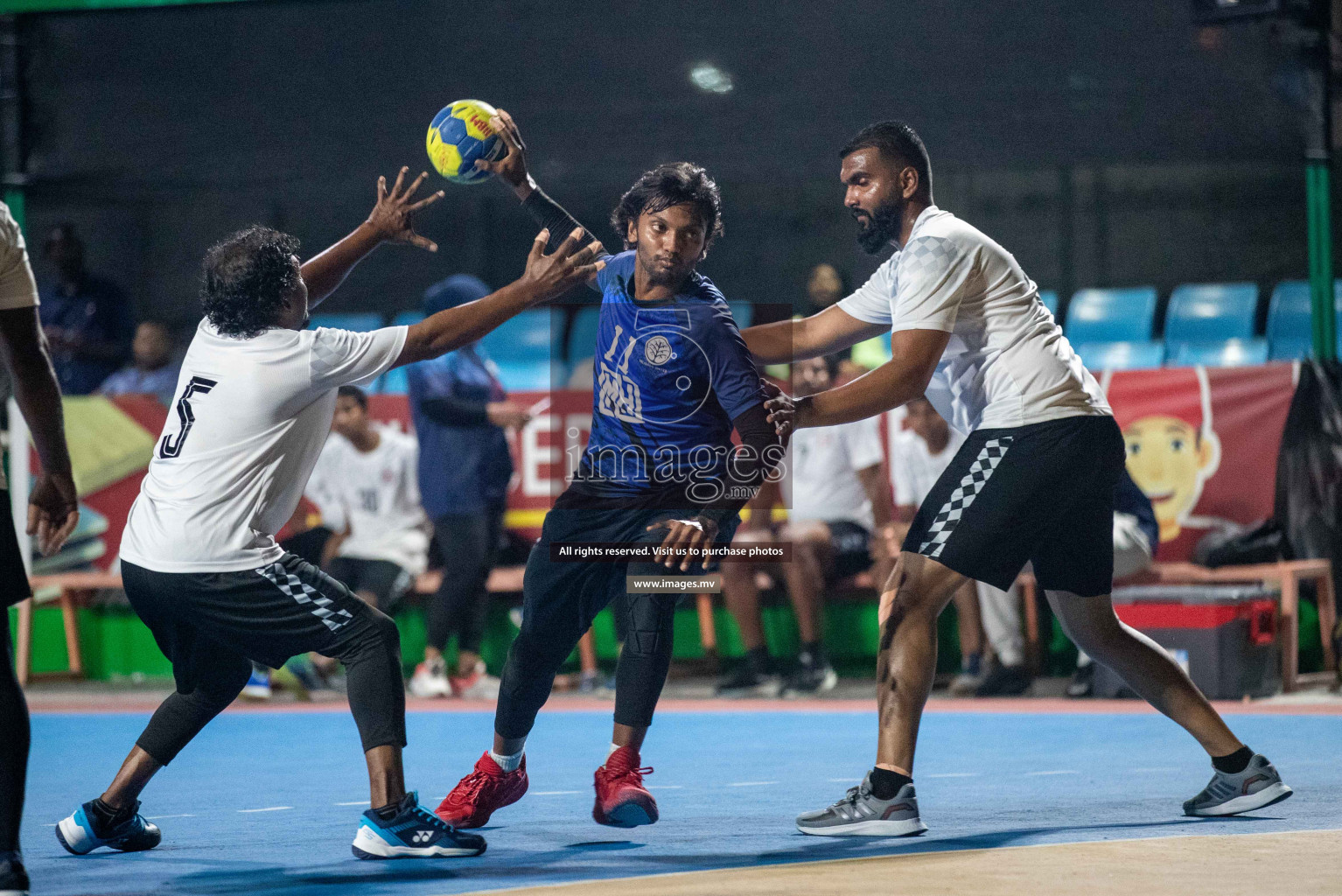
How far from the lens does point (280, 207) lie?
13.4m

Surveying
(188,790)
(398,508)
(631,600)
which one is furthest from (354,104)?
(631,600)

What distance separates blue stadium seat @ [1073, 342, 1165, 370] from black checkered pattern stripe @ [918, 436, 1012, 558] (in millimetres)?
6930

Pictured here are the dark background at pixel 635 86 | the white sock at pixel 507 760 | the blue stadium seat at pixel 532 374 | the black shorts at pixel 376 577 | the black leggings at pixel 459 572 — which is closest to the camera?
the white sock at pixel 507 760

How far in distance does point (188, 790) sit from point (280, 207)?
891 centimetres

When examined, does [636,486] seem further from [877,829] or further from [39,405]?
[39,405]

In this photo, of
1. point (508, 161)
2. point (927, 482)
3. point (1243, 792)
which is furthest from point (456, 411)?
point (1243, 792)

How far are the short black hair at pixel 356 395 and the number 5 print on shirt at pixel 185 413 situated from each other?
4541 mm

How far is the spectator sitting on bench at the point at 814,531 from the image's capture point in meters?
8.28

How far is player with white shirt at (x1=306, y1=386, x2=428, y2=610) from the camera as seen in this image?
28.1ft

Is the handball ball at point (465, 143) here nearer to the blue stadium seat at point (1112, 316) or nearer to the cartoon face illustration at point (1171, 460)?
the cartoon face illustration at point (1171, 460)

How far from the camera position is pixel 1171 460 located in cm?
848

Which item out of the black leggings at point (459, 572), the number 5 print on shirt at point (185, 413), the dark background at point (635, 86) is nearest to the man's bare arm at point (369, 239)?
the number 5 print on shirt at point (185, 413)

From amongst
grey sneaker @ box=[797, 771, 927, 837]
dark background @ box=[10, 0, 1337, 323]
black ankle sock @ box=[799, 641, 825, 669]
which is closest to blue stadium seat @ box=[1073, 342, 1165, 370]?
dark background @ box=[10, 0, 1337, 323]

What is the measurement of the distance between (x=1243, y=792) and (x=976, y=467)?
1266 millimetres
